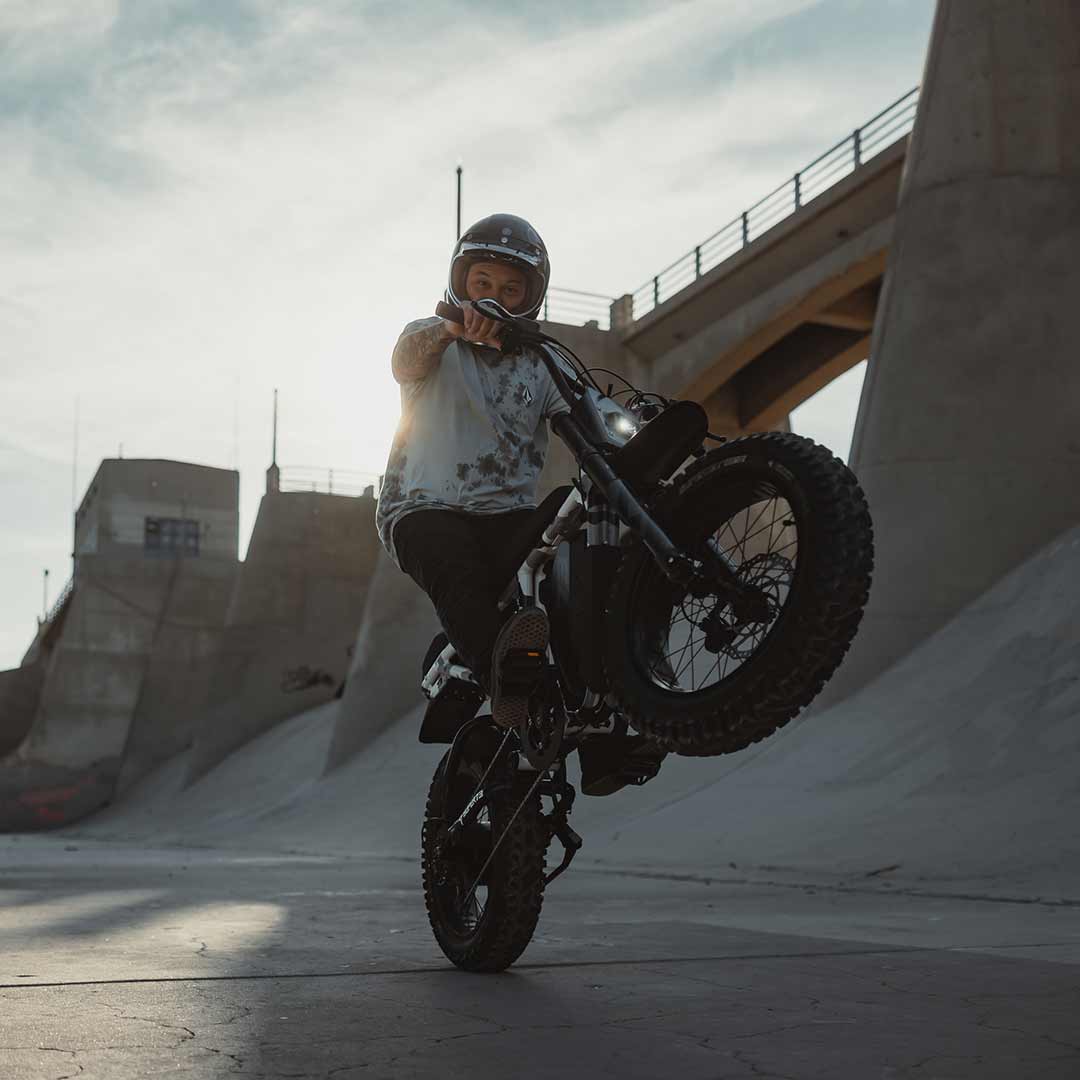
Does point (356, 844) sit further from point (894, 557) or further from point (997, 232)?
point (997, 232)

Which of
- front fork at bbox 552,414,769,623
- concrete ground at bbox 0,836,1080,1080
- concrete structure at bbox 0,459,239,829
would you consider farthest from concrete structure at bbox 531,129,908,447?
front fork at bbox 552,414,769,623

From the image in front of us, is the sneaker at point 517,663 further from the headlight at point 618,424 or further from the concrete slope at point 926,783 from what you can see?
the concrete slope at point 926,783

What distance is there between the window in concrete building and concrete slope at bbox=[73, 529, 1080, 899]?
1361 inches

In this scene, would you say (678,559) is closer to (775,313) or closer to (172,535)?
(775,313)

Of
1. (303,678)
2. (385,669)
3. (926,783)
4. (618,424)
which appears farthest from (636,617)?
(303,678)

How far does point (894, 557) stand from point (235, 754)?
23.9 metres

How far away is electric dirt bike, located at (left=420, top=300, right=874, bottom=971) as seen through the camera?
3.50 meters

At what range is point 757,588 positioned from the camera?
3.64m

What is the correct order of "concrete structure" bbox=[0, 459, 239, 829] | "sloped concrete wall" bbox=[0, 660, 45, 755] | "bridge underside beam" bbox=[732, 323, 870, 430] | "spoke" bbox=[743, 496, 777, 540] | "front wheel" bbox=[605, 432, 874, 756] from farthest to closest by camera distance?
"sloped concrete wall" bbox=[0, 660, 45, 755] < "concrete structure" bbox=[0, 459, 239, 829] < "bridge underside beam" bbox=[732, 323, 870, 430] < "spoke" bbox=[743, 496, 777, 540] < "front wheel" bbox=[605, 432, 874, 756]

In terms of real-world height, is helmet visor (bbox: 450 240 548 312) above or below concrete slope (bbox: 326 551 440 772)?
below

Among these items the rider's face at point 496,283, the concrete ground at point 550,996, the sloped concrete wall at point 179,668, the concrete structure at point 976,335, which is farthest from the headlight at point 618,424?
the sloped concrete wall at point 179,668

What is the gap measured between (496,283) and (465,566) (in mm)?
942

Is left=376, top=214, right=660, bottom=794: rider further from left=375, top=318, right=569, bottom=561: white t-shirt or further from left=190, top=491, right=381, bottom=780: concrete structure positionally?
left=190, top=491, right=381, bottom=780: concrete structure

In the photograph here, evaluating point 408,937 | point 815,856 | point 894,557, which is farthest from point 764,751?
point 408,937
